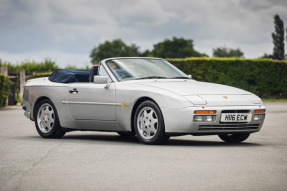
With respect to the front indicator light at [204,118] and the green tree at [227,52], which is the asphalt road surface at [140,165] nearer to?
the front indicator light at [204,118]

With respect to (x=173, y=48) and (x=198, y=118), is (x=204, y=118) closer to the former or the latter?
(x=198, y=118)

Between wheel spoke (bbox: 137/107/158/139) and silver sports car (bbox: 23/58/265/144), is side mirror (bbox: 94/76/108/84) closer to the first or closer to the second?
silver sports car (bbox: 23/58/265/144)

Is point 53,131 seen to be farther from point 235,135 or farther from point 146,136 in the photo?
point 235,135

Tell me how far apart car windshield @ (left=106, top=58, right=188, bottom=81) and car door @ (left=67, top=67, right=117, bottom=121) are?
280 millimetres

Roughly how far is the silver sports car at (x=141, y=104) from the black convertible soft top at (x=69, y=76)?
0.8 inches

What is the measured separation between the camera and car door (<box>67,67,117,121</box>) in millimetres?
10375

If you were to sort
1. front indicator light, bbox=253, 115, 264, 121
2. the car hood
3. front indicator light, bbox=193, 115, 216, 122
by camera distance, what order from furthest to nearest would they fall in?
front indicator light, bbox=253, 115, 264, 121, the car hood, front indicator light, bbox=193, 115, 216, 122

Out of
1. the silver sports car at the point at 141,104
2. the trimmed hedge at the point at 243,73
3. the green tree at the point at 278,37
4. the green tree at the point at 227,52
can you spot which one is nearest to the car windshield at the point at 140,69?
the silver sports car at the point at 141,104

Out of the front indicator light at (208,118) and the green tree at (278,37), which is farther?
the green tree at (278,37)

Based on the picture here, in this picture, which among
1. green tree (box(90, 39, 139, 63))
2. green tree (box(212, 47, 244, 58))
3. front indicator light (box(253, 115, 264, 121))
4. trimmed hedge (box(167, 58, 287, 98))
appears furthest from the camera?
green tree (box(212, 47, 244, 58))

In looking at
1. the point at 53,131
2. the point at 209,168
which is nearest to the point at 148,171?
the point at 209,168

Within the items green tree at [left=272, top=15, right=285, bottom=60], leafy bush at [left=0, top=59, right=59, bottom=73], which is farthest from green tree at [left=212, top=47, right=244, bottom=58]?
leafy bush at [left=0, top=59, right=59, bottom=73]

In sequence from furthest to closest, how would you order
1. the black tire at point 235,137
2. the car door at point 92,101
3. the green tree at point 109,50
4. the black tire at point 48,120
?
the green tree at point 109,50
the black tire at point 48,120
the car door at point 92,101
the black tire at point 235,137

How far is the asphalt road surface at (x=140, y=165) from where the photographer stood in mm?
5953
